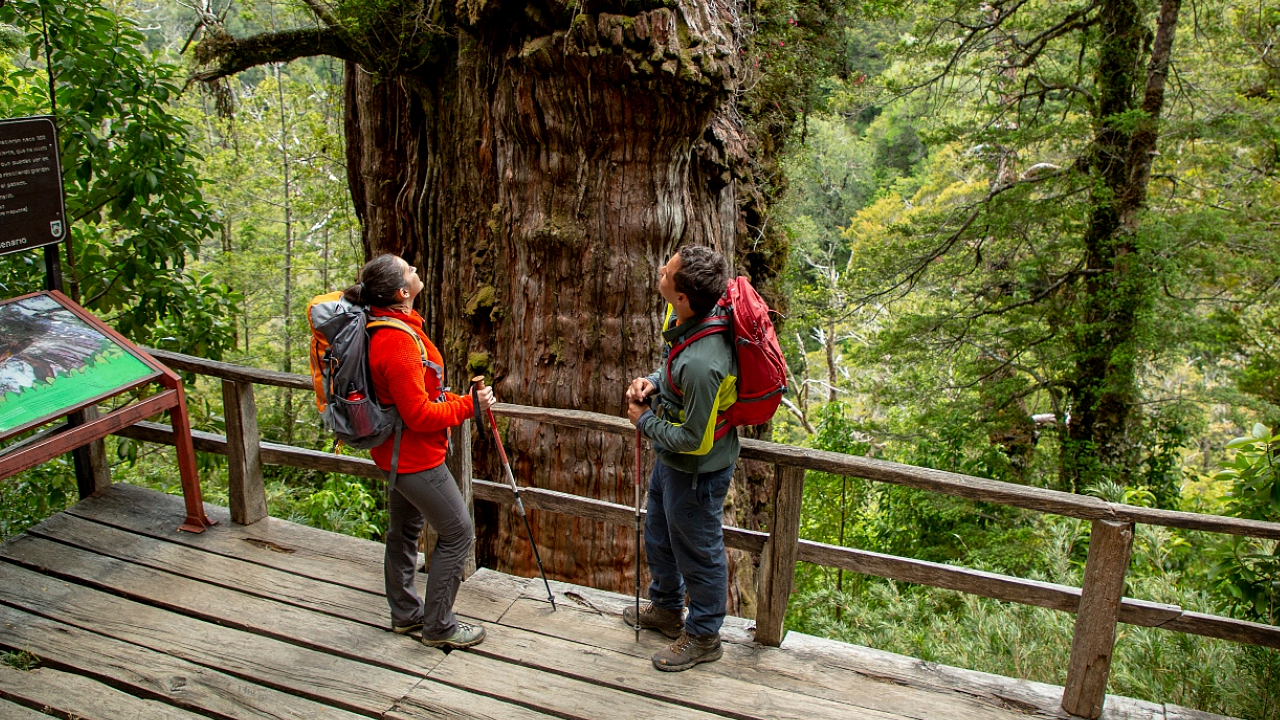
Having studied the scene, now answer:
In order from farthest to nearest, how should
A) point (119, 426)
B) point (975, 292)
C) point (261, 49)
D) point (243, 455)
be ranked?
point (975, 292) < point (261, 49) < point (243, 455) < point (119, 426)

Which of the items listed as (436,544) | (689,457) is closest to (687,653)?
(689,457)

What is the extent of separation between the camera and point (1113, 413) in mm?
9164

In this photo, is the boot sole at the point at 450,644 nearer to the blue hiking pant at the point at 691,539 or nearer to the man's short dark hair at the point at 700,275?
the blue hiking pant at the point at 691,539

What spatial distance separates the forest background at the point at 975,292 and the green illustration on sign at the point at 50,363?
133 centimetres

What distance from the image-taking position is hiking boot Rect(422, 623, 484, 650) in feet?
11.0

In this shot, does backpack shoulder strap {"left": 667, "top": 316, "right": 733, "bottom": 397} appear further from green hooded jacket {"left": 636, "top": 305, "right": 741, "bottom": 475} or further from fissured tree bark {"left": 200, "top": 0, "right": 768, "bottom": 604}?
fissured tree bark {"left": 200, "top": 0, "right": 768, "bottom": 604}

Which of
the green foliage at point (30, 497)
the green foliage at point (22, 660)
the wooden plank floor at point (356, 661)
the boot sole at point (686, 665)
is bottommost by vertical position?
the green foliage at point (30, 497)

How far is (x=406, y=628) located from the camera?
3.48m

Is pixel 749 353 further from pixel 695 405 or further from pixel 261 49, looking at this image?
pixel 261 49

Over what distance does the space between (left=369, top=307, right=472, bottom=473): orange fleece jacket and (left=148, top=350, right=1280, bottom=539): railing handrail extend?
0.48m

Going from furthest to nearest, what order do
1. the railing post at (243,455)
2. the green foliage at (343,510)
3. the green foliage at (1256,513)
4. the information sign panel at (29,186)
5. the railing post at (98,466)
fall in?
the green foliage at (343,510) → the railing post at (98,466) → the railing post at (243,455) → the information sign panel at (29,186) → the green foliage at (1256,513)

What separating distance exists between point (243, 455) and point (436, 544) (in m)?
1.62

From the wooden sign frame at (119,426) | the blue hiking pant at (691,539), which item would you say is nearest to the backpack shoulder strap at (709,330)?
the blue hiking pant at (691,539)

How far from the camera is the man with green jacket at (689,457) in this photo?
9.37 feet
